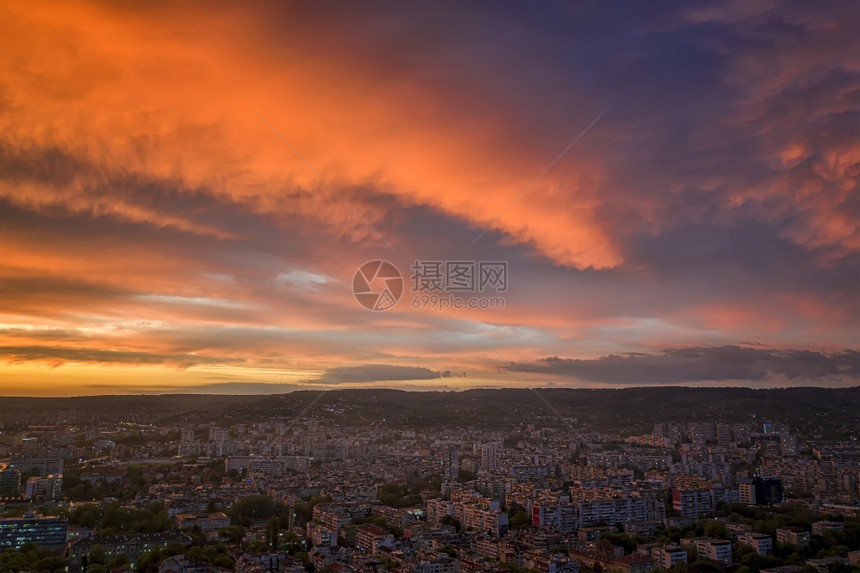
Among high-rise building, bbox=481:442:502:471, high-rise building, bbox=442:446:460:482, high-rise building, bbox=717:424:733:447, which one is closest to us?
high-rise building, bbox=442:446:460:482

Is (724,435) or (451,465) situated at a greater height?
(724,435)

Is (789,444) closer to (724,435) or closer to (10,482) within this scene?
(724,435)

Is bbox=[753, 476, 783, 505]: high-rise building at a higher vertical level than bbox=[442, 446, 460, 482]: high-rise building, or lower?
higher

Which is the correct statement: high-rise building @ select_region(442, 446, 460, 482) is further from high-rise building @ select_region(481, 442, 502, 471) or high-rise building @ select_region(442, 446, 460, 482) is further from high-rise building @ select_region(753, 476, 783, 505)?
high-rise building @ select_region(753, 476, 783, 505)

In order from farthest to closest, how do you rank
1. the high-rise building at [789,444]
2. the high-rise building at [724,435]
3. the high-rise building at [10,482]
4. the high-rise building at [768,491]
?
the high-rise building at [724,435]
the high-rise building at [789,444]
the high-rise building at [768,491]
the high-rise building at [10,482]

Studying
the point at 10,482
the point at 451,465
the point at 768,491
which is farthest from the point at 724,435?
the point at 10,482

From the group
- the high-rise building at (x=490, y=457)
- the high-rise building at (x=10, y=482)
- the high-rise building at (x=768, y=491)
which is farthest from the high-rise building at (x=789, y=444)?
the high-rise building at (x=10, y=482)

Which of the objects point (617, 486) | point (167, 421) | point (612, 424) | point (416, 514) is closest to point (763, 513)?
point (617, 486)

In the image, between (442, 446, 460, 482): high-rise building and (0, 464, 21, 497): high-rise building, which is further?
(442, 446, 460, 482): high-rise building

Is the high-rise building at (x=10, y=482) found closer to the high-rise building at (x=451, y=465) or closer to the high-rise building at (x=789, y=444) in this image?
the high-rise building at (x=451, y=465)

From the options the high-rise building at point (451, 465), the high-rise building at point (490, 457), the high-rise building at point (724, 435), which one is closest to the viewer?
the high-rise building at point (451, 465)

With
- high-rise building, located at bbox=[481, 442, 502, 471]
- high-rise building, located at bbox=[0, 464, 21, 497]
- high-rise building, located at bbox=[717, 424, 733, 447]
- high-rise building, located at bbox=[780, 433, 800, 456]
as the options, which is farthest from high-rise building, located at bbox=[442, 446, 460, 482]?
high-rise building, located at bbox=[780, 433, 800, 456]
